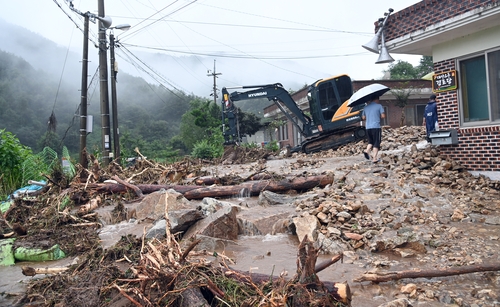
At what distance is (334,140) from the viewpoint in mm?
17266

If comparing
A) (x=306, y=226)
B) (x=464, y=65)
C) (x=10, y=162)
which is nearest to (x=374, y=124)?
(x=464, y=65)

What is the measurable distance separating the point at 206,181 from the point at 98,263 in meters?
5.72

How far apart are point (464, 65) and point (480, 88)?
2.02ft

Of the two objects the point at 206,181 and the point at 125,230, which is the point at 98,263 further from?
the point at 206,181

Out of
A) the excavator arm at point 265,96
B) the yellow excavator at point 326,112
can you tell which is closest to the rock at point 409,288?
the yellow excavator at point 326,112

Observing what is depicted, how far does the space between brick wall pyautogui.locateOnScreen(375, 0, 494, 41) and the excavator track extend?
731cm

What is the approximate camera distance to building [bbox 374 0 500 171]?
7559 millimetres

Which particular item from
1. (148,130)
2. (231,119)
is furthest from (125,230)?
(148,130)

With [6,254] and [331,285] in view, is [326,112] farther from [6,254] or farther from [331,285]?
[331,285]

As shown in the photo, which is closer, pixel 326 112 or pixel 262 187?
pixel 262 187

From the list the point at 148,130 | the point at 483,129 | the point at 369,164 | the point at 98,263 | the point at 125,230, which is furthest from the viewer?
the point at 148,130

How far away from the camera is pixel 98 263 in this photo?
14.9 ft

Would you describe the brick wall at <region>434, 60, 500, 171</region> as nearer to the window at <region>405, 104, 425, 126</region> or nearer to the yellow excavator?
the yellow excavator

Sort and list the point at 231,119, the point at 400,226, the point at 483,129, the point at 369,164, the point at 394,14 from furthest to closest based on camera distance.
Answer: the point at 231,119
the point at 369,164
the point at 394,14
the point at 483,129
the point at 400,226
